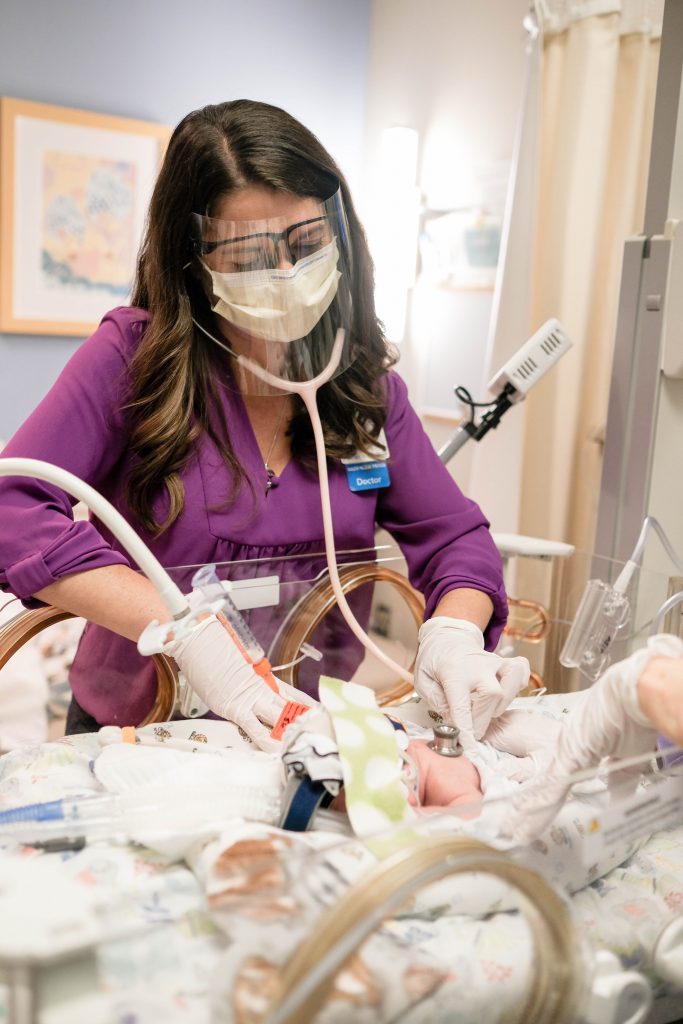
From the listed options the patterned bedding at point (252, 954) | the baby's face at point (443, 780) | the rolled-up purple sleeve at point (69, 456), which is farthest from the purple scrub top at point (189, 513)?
the patterned bedding at point (252, 954)

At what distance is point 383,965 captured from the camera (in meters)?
0.65

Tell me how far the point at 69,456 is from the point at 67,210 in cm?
225

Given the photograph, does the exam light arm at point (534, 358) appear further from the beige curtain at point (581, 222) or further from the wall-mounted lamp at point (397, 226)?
the wall-mounted lamp at point (397, 226)

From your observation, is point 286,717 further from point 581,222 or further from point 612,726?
point 581,222

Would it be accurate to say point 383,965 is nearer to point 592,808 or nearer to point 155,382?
point 592,808

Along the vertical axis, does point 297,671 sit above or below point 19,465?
below

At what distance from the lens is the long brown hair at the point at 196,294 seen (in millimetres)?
1243

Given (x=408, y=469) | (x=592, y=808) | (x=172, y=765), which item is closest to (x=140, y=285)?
(x=408, y=469)

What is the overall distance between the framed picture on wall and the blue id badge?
204 centimetres

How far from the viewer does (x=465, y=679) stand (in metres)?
1.19

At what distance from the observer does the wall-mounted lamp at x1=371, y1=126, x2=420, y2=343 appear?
11.2 ft

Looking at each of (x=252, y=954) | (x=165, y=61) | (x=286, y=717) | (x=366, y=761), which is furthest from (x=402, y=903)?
(x=165, y=61)

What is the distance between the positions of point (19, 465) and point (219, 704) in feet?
1.42

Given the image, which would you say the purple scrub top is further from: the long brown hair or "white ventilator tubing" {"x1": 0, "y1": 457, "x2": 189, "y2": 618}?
"white ventilator tubing" {"x1": 0, "y1": 457, "x2": 189, "y2": 618}
